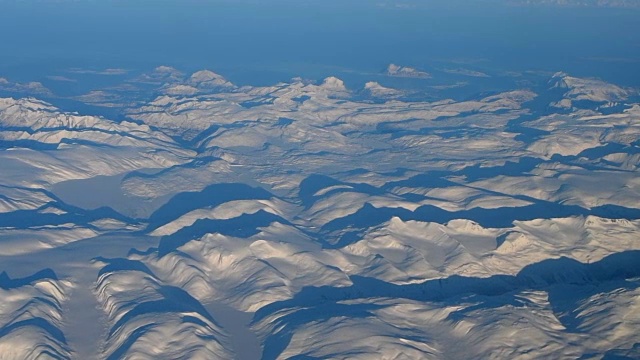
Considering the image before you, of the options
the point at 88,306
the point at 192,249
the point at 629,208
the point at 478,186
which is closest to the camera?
the point at 88,306

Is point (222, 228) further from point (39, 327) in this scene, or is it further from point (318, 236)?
point (39, 327)

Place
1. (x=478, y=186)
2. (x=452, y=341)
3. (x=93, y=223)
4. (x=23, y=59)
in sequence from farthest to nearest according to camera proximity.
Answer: (x=23, y=59)
(x=478, y=186)
(x=93, y=223)
(x=452, y=341)

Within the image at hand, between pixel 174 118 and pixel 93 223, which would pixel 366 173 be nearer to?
pixel 93 223

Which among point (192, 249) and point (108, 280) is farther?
point (192, 249)

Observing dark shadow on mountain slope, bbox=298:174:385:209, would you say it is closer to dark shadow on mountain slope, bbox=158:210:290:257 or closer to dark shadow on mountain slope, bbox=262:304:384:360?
dark shadow on mountain slope, bbox=158:210:290:257

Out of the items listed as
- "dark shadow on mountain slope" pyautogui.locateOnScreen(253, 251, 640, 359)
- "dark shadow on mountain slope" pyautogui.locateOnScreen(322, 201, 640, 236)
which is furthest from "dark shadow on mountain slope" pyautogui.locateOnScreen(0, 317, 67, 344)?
"dark shadow on mountain slope" pyautogui.locateOnScreen(322, 201, 640, 236)

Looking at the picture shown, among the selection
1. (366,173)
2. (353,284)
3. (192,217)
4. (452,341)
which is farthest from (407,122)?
(452,341)
